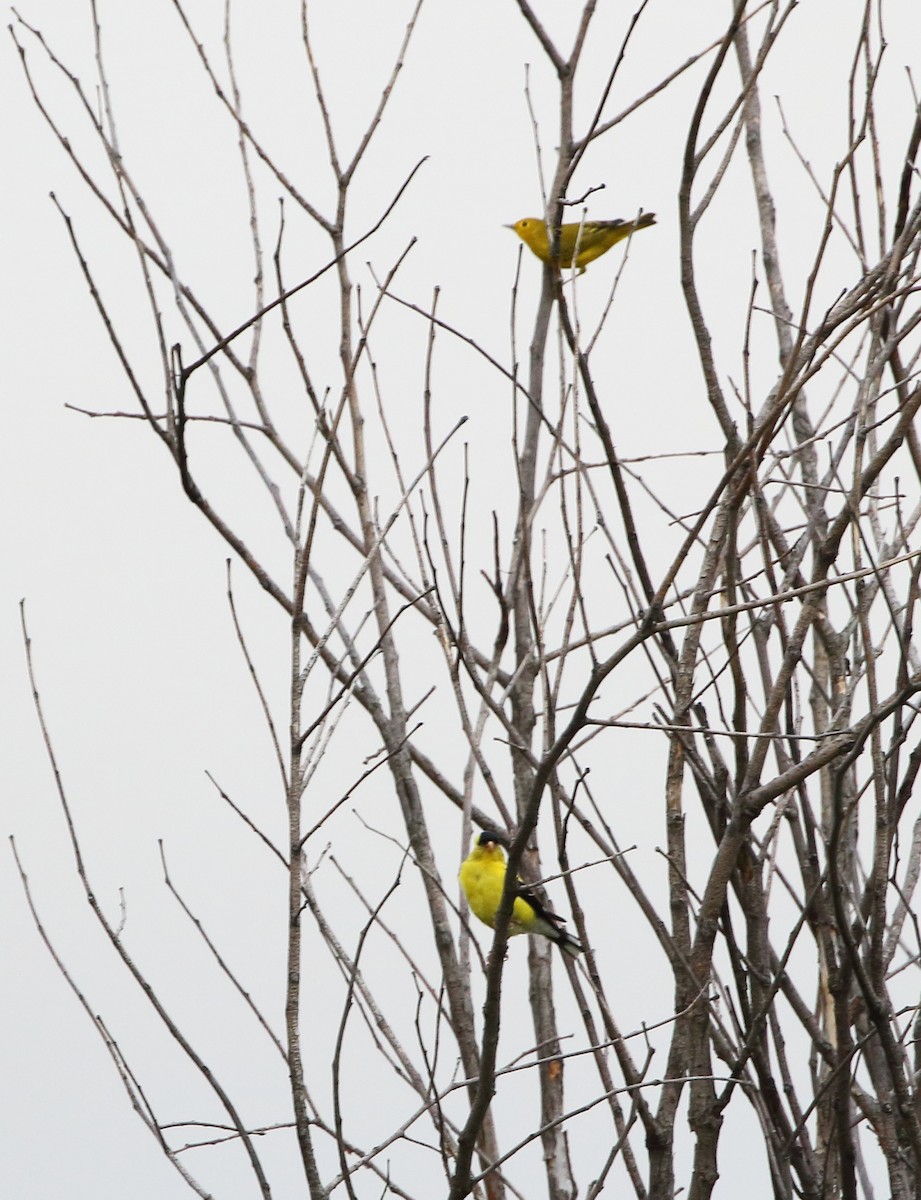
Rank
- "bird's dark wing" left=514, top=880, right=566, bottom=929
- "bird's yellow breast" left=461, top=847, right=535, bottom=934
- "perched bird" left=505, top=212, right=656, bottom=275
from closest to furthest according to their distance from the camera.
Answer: "bird's dark wing" left=514, top=880, right=566, bottom=929
"bird's yellow breast" left=461, top=847, right=535, bottom=934
"perched bird" left=505, top=212, right=656, bottom=275

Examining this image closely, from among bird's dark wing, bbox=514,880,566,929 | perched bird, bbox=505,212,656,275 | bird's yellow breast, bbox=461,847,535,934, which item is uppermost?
perched bird, bbox=505,212,656,275

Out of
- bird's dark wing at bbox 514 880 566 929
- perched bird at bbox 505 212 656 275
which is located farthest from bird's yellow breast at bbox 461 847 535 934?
perched bird at bbox 505 212 656 275

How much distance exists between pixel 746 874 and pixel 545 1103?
59cm

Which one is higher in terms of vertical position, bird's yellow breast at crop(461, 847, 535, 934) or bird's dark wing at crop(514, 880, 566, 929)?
bird's yellow breast at crop(461, 847, 535, 934)

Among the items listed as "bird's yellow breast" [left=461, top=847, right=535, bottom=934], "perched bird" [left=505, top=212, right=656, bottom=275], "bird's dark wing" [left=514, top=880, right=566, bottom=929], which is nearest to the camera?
"bird's dark wing" [left=514, top=880, right=566, bottom=929]

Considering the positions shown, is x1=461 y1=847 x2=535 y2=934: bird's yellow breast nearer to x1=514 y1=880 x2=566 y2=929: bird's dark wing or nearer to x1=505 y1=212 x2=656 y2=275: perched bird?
x1=514 y1=880 x2=566 y2=929: bird's dark wing

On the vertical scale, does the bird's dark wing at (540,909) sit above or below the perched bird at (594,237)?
below

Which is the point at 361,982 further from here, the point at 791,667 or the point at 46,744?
the point at 791,667

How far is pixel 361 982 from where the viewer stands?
2.02 meters

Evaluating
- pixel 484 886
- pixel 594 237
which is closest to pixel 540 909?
pixel 484 886

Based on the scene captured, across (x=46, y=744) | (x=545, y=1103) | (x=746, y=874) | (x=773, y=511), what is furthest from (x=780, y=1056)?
(x=46, y=744)

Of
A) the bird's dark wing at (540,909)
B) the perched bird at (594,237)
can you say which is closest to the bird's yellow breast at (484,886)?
the bird's dark wing at (540,909)

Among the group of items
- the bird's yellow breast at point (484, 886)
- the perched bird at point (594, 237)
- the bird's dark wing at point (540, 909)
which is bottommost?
the bird's dark wing at point (540, 909)

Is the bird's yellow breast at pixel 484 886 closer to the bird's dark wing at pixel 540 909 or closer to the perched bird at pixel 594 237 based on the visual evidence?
the bird's dark wing at pixel 540 909
